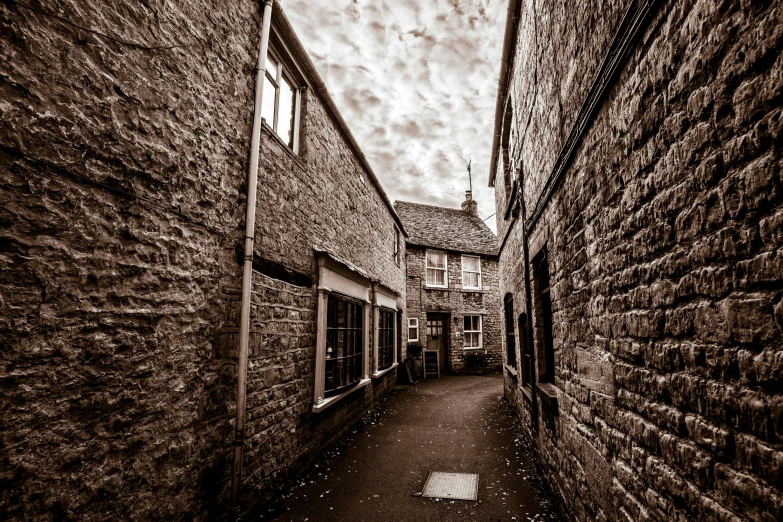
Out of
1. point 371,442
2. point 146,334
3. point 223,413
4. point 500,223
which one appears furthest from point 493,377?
point 146,334

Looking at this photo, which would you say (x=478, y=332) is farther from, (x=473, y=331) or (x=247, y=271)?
(x=247, y=271)

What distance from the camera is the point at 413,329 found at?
16.1m

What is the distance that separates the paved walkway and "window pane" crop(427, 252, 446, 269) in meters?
8.76

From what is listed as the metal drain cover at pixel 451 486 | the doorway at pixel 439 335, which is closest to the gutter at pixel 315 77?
the metal drain cover at pixel 451 486

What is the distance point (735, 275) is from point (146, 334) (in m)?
3.42

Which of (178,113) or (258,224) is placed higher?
(178,113)

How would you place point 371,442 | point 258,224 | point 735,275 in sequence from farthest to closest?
point 371,442 → point 258,224 → point 735,275

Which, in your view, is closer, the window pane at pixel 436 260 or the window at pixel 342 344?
the window at pixel 342 344

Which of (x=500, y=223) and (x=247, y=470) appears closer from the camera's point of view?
(x=247, y=470)

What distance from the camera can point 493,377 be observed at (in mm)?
15555

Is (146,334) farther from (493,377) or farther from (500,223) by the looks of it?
(493,377)

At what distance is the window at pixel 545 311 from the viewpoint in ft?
17.4

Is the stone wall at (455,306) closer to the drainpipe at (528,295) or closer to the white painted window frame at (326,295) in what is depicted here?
the white painted window frame at (326,295)

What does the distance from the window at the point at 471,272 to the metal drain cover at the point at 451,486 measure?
12.9 metres
